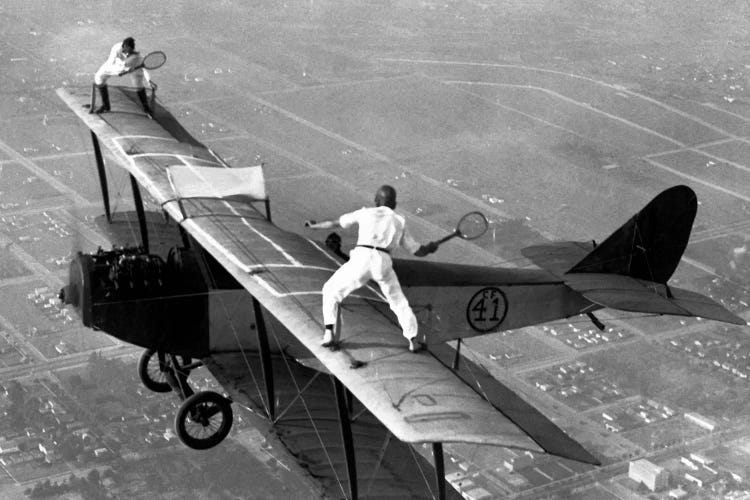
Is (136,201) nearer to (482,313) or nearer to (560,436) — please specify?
(482,313)

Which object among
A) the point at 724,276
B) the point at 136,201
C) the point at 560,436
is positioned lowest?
the point at 724,276

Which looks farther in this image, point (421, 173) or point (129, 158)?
point (421, 173)

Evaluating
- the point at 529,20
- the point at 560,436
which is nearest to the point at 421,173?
the point at 529,20

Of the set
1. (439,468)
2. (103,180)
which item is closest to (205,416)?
(439,468)

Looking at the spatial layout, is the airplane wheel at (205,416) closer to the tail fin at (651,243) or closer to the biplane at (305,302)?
the biplane at (305,302)

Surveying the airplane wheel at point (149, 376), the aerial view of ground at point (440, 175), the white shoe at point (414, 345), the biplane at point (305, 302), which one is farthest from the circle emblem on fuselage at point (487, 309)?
the airplane wheel at point (149, 376)

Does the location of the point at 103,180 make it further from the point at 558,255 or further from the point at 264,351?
the point at 558,255

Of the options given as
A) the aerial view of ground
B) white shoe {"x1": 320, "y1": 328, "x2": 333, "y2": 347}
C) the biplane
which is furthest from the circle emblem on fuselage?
white shoe {"x1": 320, "y1": 328, "x2": 333, "y2": 347}

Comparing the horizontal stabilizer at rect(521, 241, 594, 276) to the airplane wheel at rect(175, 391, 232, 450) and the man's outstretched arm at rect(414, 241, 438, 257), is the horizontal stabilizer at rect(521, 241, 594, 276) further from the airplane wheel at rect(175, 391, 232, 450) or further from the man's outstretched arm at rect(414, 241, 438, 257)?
the man's outstretched arm at rect(414, 241, 438, 257)
